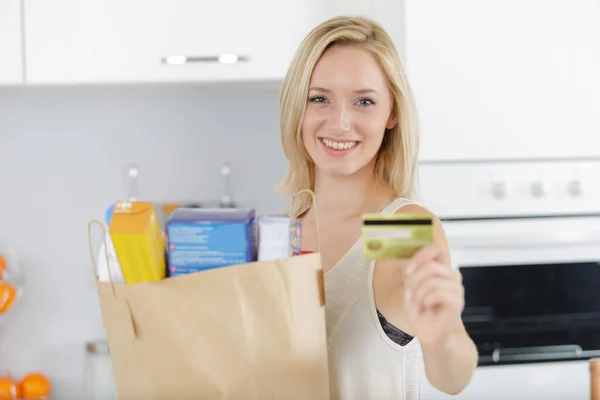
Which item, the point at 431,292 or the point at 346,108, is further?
the point at 346,108

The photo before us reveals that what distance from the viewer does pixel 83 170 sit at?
2.02 meters

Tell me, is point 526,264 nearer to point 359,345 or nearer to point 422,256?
point 359,345

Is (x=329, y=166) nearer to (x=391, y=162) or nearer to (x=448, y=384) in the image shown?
(x=391, y=162)

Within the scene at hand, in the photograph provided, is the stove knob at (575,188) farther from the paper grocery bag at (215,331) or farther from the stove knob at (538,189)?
the paper grocery bag at (215,331)

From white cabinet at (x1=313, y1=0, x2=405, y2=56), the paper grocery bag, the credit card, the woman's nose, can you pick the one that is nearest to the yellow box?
the paper grocery bag

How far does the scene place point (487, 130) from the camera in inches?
60.2

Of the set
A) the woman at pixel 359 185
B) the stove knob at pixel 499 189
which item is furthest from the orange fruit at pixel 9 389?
the stove knob at pixel 499 189

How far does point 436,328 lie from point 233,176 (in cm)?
125

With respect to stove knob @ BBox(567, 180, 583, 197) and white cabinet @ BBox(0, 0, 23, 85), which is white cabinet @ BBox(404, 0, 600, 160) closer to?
stove knob @ BBox(567, 180, 583, 197)

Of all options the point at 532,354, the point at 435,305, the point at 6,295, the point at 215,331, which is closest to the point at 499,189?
the point at 532,354

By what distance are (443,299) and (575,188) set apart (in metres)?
0.87

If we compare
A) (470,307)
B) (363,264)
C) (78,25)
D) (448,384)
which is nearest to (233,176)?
(78,25)

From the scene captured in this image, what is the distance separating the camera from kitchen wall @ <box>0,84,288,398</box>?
201 centimetres

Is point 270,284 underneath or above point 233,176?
underneath
